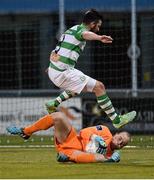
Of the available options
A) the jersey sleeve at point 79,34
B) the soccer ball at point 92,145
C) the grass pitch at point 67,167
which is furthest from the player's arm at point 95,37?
the grass pitch at point 67,167

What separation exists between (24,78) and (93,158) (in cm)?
1553

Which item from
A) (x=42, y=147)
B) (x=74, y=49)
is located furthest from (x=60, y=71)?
(x=42, y=147)

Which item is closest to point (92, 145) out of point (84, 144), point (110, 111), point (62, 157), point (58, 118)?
point (84, 144)

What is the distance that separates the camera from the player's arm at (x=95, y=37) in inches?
538

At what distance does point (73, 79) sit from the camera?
14938 mm

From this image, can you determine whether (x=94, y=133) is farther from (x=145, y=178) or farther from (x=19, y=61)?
(x=19, y=61)

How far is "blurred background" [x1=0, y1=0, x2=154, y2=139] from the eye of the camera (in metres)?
A: 23.4

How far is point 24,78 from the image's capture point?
2847cm

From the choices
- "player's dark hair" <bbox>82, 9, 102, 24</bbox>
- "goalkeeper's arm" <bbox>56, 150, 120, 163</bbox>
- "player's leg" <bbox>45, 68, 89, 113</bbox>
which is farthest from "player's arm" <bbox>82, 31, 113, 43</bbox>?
"goalkeeper's arm" <bbox>56, 150, 120, 163</bbox>

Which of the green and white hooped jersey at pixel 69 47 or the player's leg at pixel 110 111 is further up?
the green and white hooped jersey at pixel 69 47

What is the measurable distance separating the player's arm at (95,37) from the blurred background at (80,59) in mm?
8928

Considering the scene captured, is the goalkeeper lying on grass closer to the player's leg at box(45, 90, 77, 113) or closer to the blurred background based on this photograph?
the player's leg at box(45, 90, 77, 113)

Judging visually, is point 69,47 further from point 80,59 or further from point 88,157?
point 80,59

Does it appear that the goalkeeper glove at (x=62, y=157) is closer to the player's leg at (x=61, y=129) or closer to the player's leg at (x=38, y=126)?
the player's leg at (x=61, y=129)
